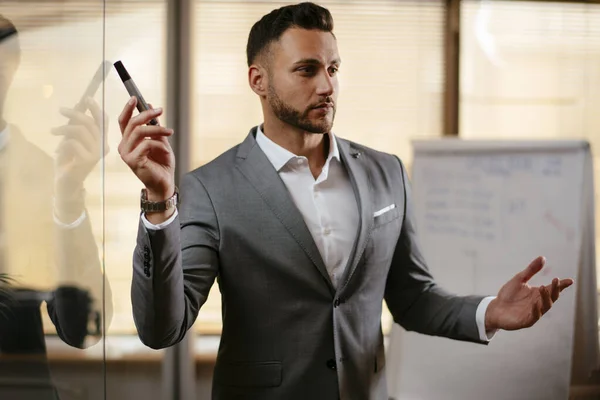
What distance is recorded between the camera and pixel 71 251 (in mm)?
1009

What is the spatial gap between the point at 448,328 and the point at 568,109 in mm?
1869

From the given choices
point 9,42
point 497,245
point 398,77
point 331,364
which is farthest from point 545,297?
point 398,77

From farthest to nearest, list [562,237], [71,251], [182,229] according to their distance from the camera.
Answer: [562,237] → [182,229] → [71,251]

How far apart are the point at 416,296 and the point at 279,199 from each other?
35cm

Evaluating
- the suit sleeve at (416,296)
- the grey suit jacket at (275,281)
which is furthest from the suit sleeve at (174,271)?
the suit sleeve at (416,296)

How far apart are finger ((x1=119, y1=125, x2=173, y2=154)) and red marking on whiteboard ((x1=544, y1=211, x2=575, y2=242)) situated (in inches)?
57.9

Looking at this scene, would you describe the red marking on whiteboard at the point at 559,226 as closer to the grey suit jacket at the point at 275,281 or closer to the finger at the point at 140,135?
the grey suit jacket at the point at 275,281

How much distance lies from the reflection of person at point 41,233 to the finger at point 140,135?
0.41ft

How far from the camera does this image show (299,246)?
45.5 inches

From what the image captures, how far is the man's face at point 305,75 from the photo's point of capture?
108 cm

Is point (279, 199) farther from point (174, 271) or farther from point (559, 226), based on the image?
point (559, 226)

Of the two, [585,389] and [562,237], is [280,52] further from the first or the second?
[585,389]

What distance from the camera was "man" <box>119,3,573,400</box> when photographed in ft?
3.60

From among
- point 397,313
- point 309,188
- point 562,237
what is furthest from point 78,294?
point 562,237
